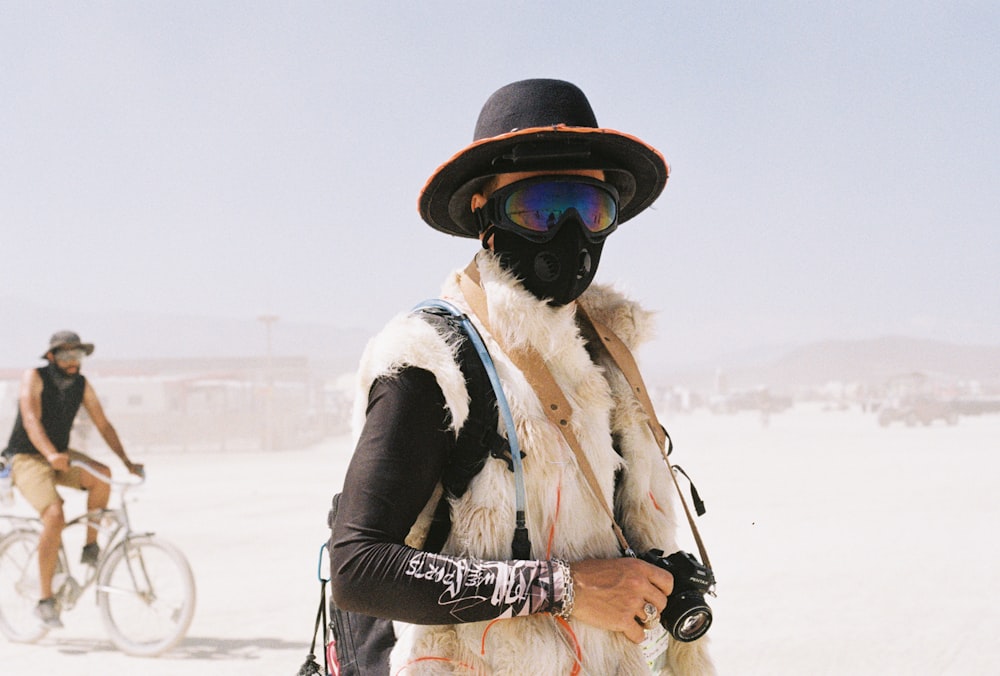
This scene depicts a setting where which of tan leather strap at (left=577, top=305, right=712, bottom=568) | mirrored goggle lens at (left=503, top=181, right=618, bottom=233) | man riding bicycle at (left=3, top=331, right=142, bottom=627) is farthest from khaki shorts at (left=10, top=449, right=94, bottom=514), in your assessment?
mirrored goggle lens at (left=503, top=181, right=618, bottom=233)

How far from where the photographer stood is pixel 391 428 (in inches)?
53.9

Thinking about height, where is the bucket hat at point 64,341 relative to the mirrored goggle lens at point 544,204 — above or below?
above

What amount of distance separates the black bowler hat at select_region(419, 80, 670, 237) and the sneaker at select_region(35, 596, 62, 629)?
5826 millimetres

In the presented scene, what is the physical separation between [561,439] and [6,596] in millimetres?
6573

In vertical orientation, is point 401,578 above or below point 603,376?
below

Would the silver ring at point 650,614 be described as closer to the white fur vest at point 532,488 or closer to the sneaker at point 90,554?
the white fur vest at point 532,488

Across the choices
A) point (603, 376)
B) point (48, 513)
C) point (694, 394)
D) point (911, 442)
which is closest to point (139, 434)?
point (911, 442)

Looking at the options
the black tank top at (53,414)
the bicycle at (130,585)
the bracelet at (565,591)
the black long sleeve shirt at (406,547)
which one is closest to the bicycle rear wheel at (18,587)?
the bicycle at (130,585)

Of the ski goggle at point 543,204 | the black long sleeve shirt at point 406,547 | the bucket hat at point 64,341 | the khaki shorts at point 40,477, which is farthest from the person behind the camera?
the bucket hat at point 64,341

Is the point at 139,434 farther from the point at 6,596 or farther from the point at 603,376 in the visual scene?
the point at 603,376

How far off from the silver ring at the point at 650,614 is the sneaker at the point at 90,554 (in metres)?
5.80

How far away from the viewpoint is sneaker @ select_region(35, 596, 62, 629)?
244 inches

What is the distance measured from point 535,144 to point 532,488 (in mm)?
663

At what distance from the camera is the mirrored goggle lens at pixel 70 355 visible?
6670mm
